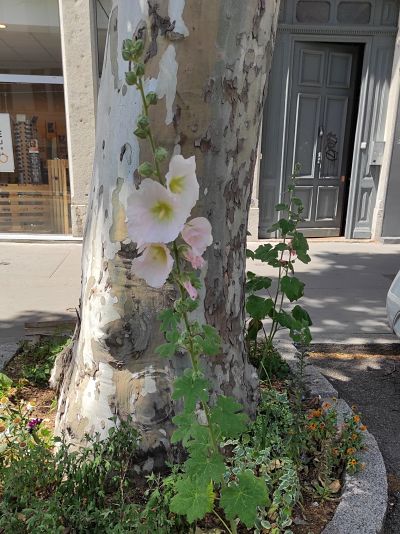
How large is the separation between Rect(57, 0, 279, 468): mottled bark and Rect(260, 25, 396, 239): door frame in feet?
19.8

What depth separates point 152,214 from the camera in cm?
119

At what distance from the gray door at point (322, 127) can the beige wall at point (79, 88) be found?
10.6ft

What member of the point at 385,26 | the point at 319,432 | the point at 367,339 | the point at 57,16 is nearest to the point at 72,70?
the point at 57,16

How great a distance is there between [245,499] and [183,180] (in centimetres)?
114

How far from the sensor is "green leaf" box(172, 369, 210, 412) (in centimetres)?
147

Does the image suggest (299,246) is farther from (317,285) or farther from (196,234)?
(317,285)

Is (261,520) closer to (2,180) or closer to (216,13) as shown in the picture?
(216,13)

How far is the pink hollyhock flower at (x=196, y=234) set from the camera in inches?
49.7

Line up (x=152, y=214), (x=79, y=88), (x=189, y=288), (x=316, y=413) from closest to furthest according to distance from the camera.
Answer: (x=152, y=214)
(x=189, y=288)
(x=316, y=413)
(x=79, y=88)

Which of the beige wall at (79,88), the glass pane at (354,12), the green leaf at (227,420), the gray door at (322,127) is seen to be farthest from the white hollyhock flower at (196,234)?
the glass pane at (354,12)

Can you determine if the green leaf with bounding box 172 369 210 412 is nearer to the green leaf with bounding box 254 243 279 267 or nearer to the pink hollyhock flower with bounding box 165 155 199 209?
the pink hollyhock flower with bounding box 165 155 199 209

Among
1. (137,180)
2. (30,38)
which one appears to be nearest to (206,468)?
(137,180)

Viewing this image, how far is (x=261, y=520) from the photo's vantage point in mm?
2020

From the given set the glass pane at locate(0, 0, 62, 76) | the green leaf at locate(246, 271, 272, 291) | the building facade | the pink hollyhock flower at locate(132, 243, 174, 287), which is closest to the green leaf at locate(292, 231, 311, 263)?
the green leaf at locate(246, 271, 272, 291)
